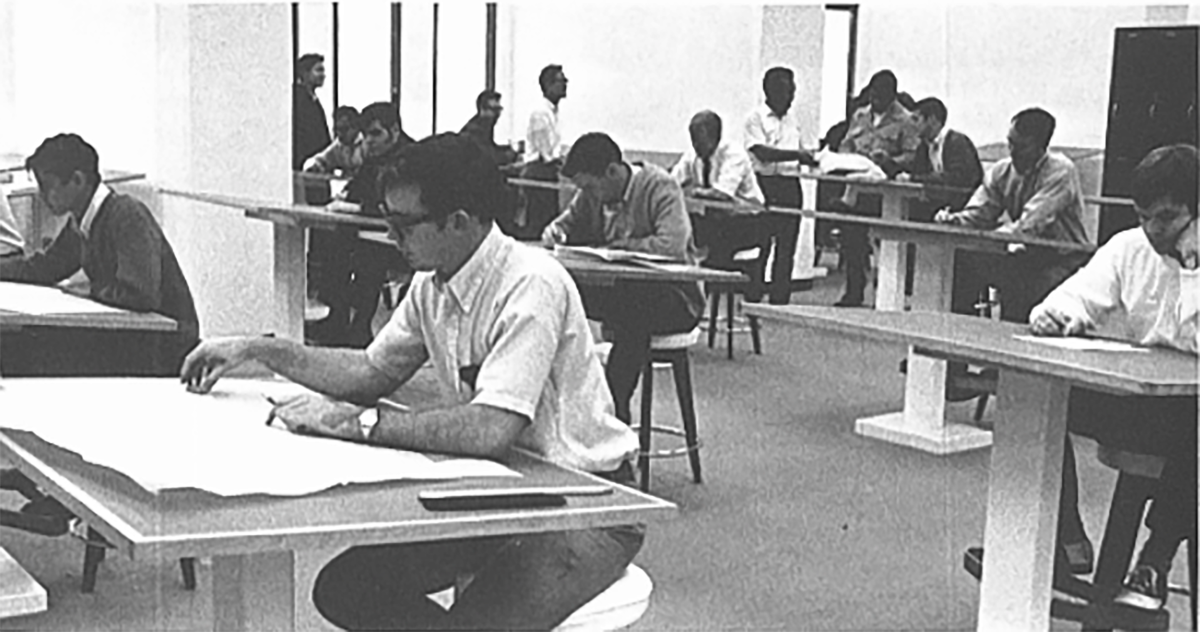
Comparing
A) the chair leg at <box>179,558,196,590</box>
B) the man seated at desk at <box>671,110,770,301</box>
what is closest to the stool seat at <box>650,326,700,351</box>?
the chair leg at <box>179,558,196,590</box>

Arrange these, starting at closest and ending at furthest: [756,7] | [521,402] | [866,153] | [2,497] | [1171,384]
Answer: [521,402] → [1171,384] → [2,497] → [866,153] → [756,7]

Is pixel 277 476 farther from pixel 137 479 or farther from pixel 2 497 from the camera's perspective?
pixel 2 497

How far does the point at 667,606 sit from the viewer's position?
315cm

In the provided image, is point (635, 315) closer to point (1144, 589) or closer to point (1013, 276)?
point (1013, 276)

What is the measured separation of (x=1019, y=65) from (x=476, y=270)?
645cm

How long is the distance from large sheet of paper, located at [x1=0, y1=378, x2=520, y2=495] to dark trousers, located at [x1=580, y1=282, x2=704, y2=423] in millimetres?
2018

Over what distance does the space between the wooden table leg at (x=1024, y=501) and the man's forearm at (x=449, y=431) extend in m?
1.12

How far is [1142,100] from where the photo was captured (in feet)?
21.2

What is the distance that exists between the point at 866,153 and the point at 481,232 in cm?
587

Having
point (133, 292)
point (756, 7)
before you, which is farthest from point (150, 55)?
point (756, 7)

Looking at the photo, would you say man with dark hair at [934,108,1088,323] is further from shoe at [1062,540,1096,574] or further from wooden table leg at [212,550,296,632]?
wooden table leg at [212,550,296,632]

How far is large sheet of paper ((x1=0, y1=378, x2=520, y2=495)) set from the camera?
146 cm

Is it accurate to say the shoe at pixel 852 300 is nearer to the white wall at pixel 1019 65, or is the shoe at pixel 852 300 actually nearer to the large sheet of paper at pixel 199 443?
the white wall at pixel 1019 65

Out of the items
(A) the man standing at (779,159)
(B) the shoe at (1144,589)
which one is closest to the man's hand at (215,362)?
(B) the shoe at (1144,589)
